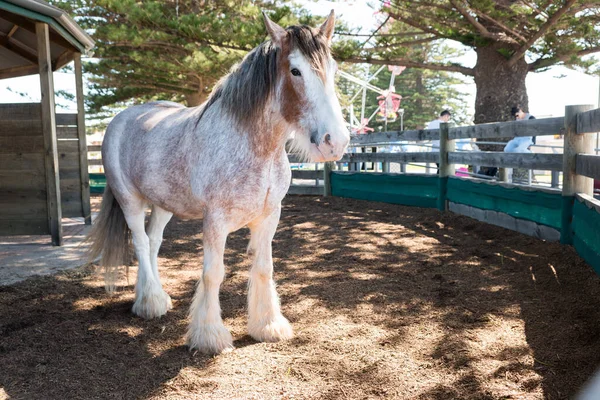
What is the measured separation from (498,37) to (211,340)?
9.20m

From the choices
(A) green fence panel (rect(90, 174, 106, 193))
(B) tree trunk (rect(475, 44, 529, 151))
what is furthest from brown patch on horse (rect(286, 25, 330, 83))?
(A) green fence panel (rect(90, 174, 106, 193))

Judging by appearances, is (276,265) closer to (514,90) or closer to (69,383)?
(69,383)

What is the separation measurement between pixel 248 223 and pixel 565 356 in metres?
1.90

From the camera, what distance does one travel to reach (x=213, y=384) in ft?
8.41

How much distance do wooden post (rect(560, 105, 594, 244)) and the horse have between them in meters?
2.91

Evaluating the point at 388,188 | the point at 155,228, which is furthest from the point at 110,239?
the point at 388,188

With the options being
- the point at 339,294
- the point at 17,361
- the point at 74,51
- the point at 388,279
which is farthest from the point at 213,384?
the point at 74,51

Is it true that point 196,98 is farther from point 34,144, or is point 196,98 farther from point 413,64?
point 34,144

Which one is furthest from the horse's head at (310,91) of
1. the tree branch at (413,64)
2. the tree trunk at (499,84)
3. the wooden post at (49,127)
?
the tree trunk at (499,84)

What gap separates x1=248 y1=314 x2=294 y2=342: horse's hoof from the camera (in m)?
3.12

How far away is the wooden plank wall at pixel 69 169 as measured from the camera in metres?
7.32

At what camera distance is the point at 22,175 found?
6.14 metres

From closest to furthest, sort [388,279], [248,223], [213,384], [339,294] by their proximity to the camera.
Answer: [213,384]
[248,223]
[339,294]
[388,279]

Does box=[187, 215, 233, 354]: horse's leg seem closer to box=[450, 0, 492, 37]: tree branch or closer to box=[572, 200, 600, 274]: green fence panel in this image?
box=[572, 200, 600, 274]: green fence panel
